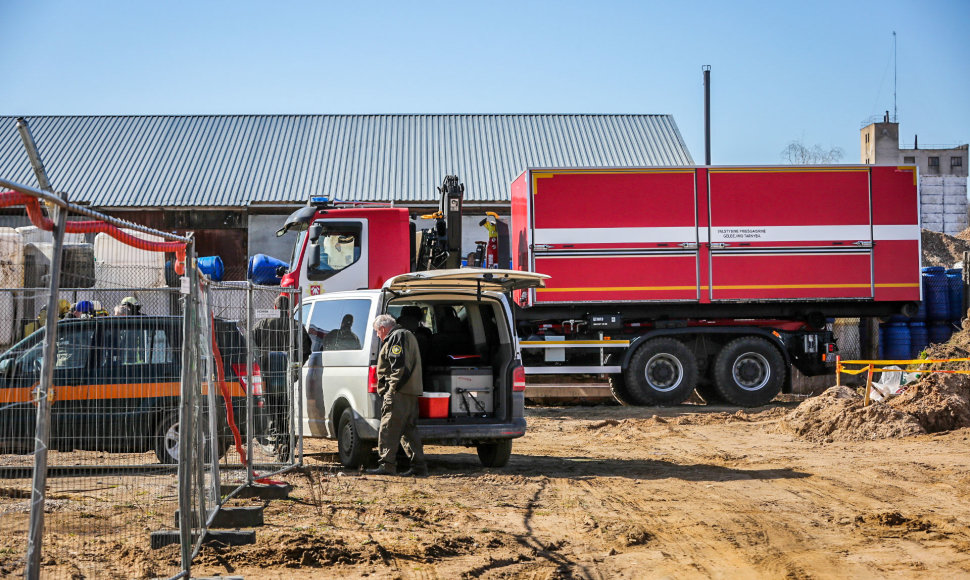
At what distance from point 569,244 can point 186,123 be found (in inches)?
850

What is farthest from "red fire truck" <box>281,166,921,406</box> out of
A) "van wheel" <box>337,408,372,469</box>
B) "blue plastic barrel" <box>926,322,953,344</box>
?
"van wheel" <box>337,408,372,469</box>

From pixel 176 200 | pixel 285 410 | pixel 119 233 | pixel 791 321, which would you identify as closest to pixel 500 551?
pixel 119 233

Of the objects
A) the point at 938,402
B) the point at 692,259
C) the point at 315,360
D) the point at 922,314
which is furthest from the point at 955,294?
the point at 315,360

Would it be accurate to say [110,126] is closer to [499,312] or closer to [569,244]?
[569,244]

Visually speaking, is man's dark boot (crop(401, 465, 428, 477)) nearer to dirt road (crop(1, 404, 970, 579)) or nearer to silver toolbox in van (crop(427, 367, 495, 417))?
dirt road (crop(1, 404, 970, 579))

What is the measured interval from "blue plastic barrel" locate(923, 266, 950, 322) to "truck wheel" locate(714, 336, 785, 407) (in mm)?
3220

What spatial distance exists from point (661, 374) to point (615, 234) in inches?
104

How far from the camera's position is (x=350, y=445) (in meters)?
10.6

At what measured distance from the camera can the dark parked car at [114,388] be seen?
7.45m

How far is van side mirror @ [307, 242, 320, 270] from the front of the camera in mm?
16125

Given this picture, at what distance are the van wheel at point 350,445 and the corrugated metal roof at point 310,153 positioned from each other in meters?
18.7

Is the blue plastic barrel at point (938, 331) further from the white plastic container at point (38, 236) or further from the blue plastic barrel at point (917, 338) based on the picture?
the white plastic container at point (38, 236)

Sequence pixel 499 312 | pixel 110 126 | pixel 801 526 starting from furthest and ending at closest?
1. pixel 110 126
2. pixel 499 312
3. pixel 801 526

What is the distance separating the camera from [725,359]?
58.9 feet
